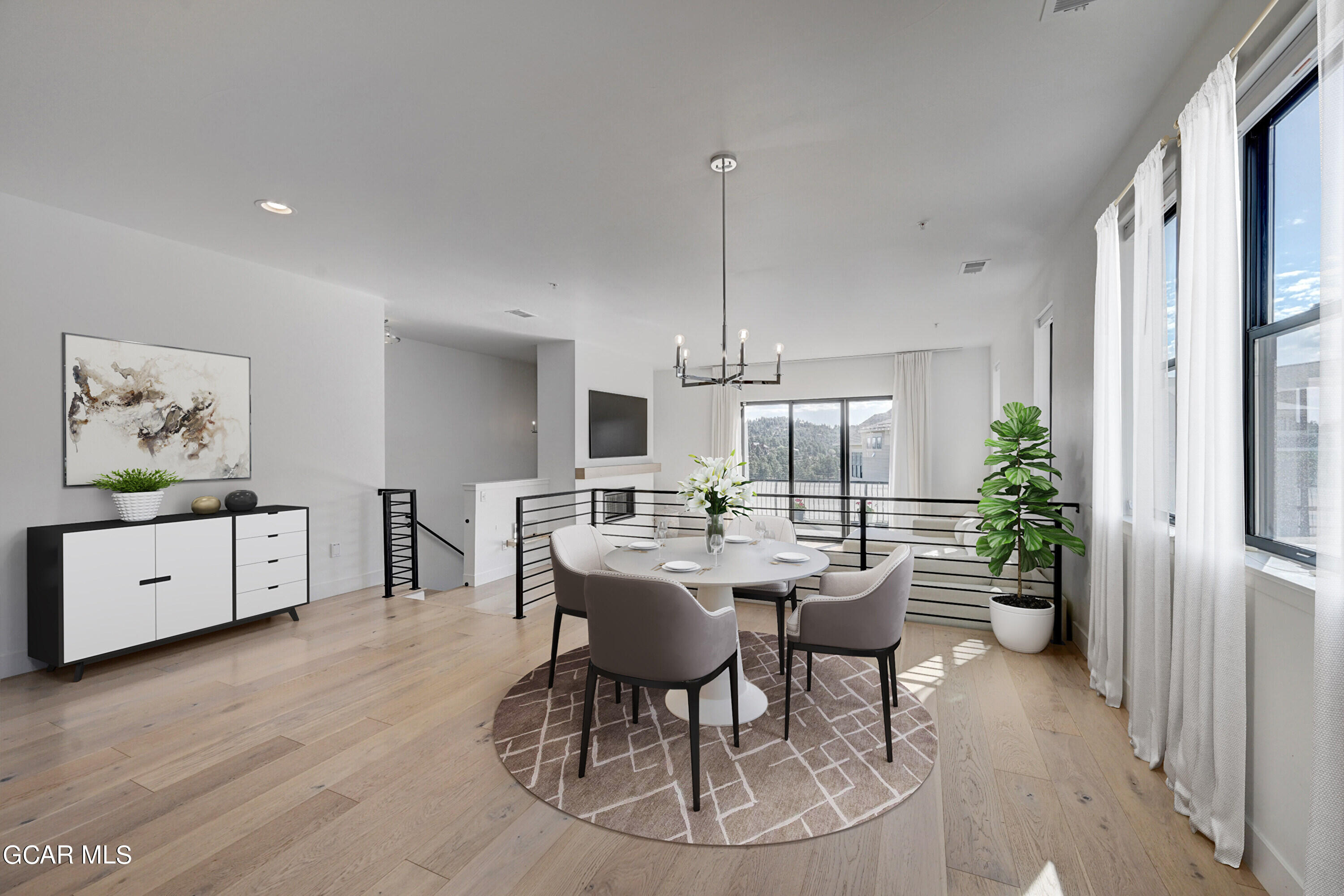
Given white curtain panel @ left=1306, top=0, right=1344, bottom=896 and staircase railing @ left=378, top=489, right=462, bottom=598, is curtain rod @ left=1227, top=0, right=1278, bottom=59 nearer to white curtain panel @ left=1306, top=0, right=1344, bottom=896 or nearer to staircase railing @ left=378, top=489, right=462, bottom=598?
white curtain panel @ left=1306, top=0, right=1344, bottom=896

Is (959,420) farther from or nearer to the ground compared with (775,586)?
farther from the ground

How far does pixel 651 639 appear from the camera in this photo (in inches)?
81.5

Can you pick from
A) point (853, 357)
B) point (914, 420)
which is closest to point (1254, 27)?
point (914, 420)

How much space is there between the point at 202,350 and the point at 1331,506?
5489mm

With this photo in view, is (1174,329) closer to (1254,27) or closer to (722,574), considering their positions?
(1254,27)

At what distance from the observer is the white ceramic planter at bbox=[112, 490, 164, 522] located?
3363mm

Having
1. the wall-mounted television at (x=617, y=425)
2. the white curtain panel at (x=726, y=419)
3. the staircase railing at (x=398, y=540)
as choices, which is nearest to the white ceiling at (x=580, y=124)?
the staircase railing at (x=398, y=540)

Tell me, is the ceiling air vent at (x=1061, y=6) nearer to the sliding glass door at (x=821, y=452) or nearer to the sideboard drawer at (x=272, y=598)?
the sideboard drawer at (x=272, y=598)

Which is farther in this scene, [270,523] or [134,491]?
[270,523]

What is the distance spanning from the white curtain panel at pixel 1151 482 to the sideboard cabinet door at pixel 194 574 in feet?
16.3

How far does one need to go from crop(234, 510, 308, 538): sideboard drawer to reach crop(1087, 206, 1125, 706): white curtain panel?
5.01m

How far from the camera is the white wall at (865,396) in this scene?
7680mm

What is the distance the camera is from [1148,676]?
7.20 feet

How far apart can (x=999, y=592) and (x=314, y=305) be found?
566cm
